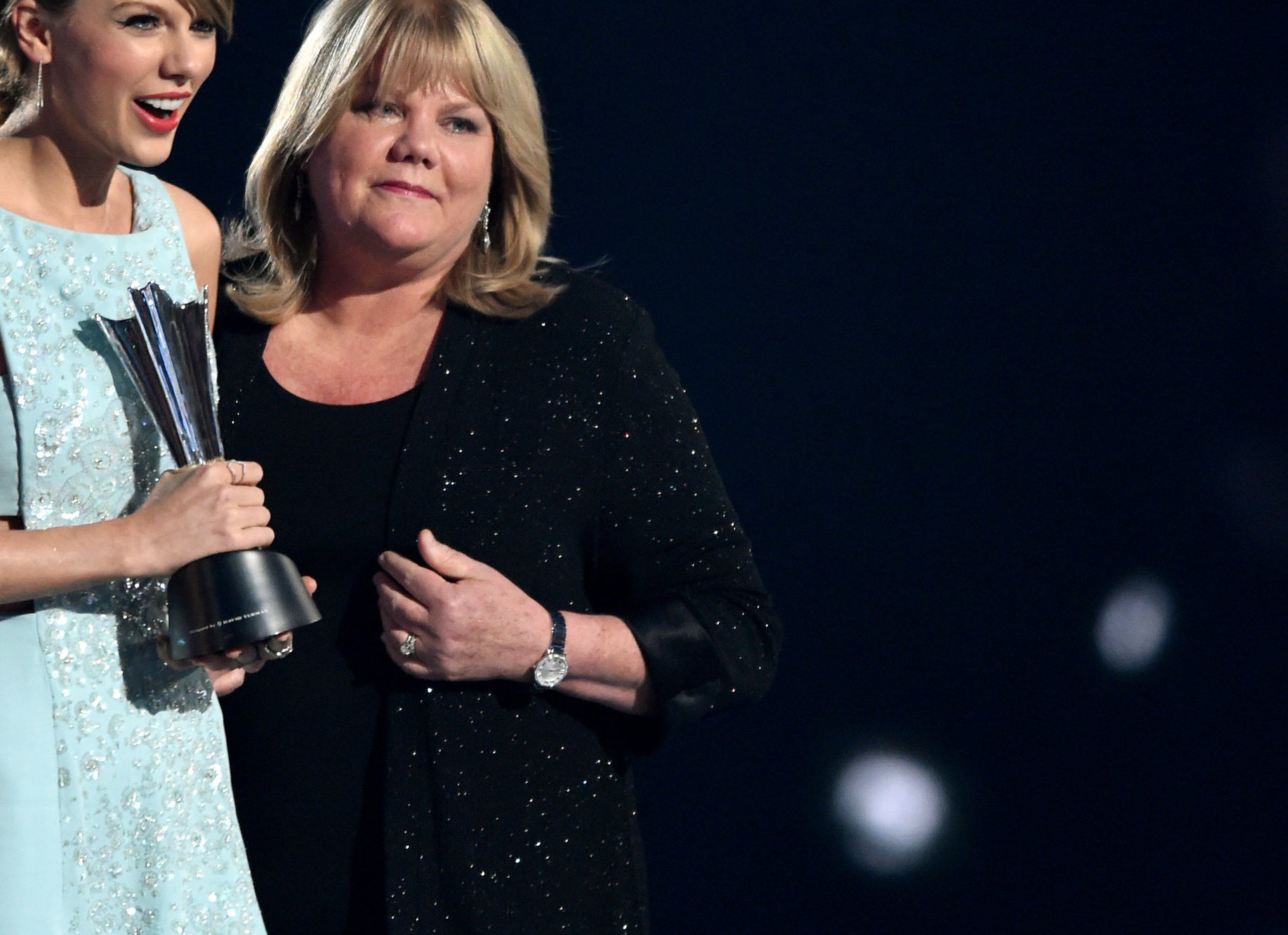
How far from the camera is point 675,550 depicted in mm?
1550

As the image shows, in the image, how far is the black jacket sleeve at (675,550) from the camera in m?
1.51

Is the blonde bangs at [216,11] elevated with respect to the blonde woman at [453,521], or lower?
elevated

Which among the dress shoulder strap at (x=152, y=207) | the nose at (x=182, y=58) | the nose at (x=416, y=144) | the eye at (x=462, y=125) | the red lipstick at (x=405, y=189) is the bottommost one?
the dress shoulder strap at (x=152, y=207)

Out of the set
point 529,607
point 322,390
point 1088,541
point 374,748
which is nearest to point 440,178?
point 322,390

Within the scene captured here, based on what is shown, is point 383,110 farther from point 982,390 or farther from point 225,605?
point 982,390

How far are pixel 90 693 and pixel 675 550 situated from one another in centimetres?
59

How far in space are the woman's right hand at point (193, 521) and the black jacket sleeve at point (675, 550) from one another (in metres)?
0.44

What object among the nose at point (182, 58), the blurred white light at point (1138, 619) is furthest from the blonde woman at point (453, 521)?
the blurred white light at point (1138, 619)

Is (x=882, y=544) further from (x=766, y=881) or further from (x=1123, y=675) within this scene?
(x=766, y=881)

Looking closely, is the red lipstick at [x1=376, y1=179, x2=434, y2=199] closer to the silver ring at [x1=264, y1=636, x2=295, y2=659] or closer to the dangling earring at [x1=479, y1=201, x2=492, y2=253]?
the dangling earring at [x1=479, y1=201, x2=492, y2=253]

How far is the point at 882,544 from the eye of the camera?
221 centimetres

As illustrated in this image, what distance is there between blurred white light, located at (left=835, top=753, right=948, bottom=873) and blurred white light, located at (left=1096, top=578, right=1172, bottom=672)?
0.33 meters

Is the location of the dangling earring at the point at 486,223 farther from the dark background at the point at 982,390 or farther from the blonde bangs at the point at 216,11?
the dark background at the point at 982,390

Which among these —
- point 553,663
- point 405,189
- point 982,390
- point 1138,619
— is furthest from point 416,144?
point 1138,619
